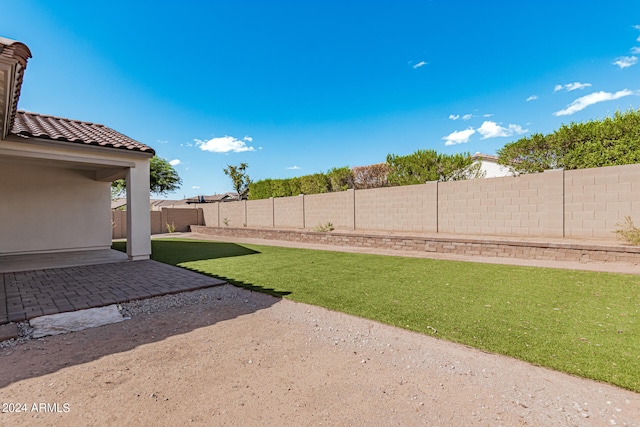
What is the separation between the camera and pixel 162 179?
31.5m

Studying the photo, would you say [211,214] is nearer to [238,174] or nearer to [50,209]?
[238,174]

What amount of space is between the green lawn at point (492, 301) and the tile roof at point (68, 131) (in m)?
4.29

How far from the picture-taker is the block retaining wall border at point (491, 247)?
7188mm

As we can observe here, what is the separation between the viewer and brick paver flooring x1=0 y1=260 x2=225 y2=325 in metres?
4.71

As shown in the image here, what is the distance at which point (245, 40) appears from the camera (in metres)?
13.9

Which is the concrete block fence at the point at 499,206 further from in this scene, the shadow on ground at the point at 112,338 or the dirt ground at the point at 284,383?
the shadow on ground at the point at 112,338

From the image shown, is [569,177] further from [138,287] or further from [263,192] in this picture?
[263,192]

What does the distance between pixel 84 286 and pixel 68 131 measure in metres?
5.86

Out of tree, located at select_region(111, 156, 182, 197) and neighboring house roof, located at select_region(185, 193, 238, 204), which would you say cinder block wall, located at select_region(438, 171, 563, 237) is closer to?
tree, located at select_region(111, 156, 182, 197)

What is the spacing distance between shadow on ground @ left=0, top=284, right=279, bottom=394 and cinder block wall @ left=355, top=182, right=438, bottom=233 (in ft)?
30.4

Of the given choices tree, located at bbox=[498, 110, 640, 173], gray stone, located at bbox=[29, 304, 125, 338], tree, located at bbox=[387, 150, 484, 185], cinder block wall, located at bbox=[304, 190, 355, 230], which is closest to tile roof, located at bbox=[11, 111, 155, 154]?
gray stone, located at bbox=[29, 304, 125, 338]

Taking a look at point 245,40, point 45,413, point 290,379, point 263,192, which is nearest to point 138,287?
point 45,413

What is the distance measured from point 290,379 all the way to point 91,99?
52.4ft

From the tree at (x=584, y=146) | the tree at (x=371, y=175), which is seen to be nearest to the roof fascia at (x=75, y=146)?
the tree at (x=371, y=175)
